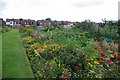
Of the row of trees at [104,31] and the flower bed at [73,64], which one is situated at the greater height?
the row of trees at [104,31]

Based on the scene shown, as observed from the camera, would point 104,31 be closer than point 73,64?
No

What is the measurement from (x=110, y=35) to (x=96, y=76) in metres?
9.61

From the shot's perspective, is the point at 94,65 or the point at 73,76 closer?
the point at 73,76

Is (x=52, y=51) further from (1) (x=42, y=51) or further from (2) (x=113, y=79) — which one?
(2) (x=113, y=79)

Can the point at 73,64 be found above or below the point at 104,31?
below

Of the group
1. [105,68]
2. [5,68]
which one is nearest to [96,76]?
[105,68]

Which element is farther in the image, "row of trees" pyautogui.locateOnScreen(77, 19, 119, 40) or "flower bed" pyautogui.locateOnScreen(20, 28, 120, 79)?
"row of trees" pyautogui.locateOnScreen(77, 19, 119, 40)

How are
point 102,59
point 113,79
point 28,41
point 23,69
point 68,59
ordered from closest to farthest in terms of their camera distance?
point 113,79 → point 23,69 → point 68,59 → point 102,59 → point 28,41

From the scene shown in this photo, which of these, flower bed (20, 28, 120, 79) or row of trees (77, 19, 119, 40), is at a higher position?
row of trees (77, 19, 119, 40)

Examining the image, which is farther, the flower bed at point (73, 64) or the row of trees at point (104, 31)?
the row of trees at point (104, 31)

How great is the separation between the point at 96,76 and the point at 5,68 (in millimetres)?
3145

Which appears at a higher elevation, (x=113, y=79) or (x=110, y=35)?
(x=110, y=35)

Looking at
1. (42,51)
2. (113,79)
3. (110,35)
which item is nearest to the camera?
(113,79)

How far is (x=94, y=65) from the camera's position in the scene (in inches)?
351
